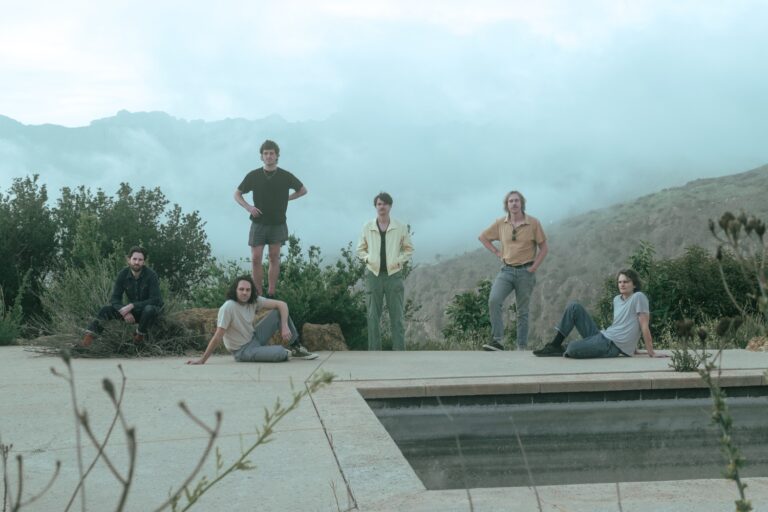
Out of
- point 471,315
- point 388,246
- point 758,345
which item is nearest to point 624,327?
point 758,345

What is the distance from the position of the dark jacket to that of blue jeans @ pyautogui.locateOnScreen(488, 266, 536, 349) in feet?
12.3

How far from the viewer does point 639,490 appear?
3.73 meters

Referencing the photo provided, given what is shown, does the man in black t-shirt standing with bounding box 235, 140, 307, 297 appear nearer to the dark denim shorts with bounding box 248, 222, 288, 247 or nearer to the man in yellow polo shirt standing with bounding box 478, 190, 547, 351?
the dark denim shorts with bounding box 248, 222, 288, 247

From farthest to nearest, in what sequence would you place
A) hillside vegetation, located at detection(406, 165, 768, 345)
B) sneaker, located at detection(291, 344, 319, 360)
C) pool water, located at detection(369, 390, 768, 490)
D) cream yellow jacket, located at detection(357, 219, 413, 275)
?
1. hillside vegetation, located at detection(406, 165, 768, 345)
2. cream yellow jacket, located at detection(357, 219, 413, 275)
3. sneaker, located at detection(291, 344, 319, 360)
4. pool water, located at detection(369, 390, 768, 490)

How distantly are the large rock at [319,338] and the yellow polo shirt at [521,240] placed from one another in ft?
7.37

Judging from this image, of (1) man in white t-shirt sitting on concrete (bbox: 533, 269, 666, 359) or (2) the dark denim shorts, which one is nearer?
(1) man in white t-shirt sitting on concrete (bbox: 533, 269, 666, 359)

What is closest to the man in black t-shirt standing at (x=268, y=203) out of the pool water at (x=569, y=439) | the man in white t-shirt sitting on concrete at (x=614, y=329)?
the man in white t-shirt sitting on concrete at (x=614, y=329)

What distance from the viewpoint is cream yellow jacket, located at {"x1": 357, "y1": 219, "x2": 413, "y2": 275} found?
34.6 ft

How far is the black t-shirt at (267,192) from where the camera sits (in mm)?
11242

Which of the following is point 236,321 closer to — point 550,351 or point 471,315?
point 550,351

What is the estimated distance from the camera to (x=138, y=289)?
32.2 feet

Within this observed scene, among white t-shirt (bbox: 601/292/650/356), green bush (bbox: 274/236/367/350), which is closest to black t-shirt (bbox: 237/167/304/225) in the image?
green bush (bbox: 274/236/367/350)

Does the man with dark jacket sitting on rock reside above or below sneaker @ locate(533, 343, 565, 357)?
above

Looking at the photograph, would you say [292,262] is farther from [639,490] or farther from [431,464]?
[639,490]
